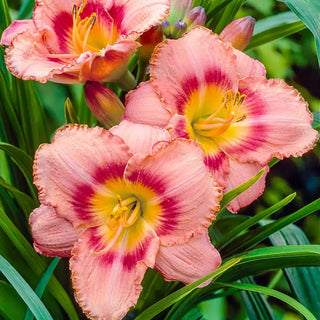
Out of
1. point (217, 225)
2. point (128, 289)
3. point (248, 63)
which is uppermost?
point (248, 63)

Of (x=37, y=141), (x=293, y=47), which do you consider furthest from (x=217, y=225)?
(x=293, y=47)

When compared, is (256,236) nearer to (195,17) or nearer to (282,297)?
(282,297)

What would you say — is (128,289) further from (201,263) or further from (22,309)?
(22,309)

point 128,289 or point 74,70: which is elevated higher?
point 74,70

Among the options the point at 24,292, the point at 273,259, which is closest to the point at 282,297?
the point at 273,259

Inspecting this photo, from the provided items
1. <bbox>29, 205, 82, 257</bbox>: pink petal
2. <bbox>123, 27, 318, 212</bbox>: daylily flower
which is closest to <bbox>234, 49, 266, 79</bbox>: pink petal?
<bbox>123, 27, 318, 212</bbox>: daylily flower

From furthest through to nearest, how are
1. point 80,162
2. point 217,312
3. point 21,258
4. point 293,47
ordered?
point 293,47 → point 217,312 → point 21,258 → point 80,162

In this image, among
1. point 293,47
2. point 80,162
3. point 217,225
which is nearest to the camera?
point 80,162

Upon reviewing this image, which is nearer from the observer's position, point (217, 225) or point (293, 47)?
point (217, 225)
